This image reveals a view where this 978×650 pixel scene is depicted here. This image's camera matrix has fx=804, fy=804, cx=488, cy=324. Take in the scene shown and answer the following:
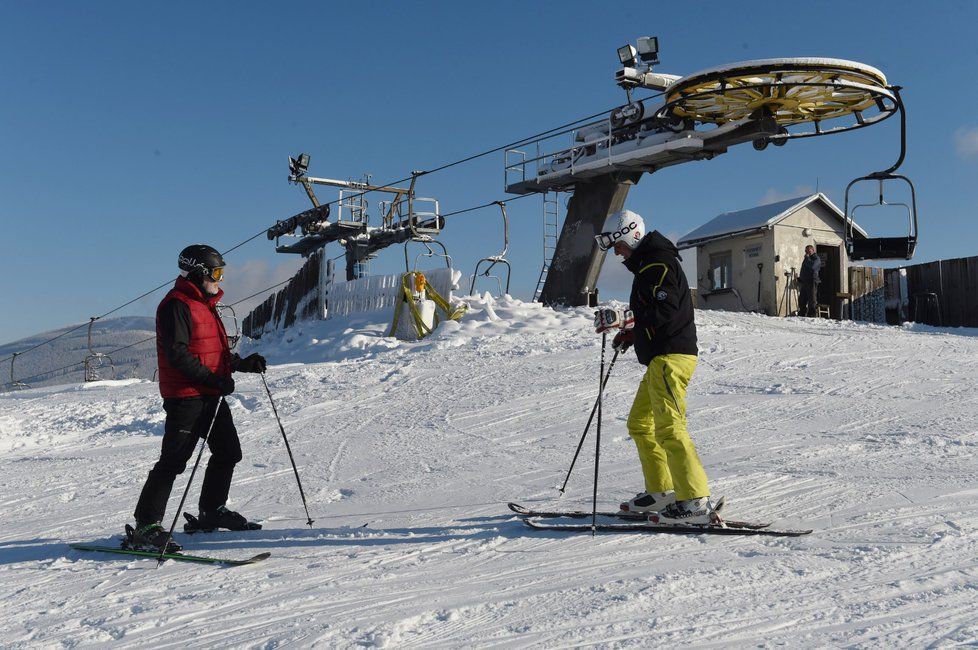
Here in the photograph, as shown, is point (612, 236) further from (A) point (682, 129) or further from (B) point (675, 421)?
(A) point (682, 129)

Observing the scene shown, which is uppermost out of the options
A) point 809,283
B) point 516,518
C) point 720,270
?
point 720,270

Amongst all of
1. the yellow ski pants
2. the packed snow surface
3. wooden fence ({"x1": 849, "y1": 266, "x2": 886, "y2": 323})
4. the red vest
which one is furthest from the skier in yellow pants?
wooden fence ({"x1": 849, "y1": 266, "x2": 886, "y2": 323})

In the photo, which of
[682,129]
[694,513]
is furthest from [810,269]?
[694,513]

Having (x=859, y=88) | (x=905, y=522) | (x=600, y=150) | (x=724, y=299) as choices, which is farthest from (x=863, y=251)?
(x=724, y=299)

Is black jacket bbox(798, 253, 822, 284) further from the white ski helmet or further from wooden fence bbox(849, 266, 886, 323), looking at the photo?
the white ski helmet

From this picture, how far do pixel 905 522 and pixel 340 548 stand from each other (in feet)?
10.9

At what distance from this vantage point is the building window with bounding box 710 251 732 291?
87.1ft

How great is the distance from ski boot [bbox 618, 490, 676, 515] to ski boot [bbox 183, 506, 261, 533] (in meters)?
2.52

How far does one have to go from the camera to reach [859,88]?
1167 cm

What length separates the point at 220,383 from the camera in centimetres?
514

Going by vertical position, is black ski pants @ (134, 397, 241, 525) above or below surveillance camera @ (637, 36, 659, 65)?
below

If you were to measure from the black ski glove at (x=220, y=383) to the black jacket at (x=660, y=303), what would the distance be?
2617mm

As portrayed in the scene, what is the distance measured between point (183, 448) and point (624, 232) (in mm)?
3119

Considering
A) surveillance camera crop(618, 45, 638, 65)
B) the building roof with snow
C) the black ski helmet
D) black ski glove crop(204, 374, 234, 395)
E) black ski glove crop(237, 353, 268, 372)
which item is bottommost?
black ski glove crop(204, 374, 234, 395)
